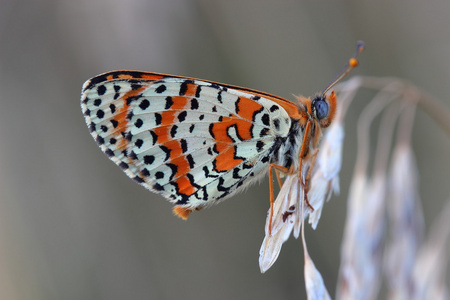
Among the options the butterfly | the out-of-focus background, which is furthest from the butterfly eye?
the out-of-focus background

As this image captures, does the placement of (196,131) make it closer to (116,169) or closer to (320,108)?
(320,108)

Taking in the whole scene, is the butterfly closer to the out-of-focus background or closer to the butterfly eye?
the butterfly eye

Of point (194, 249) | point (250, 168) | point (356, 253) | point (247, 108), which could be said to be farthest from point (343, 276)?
point (194, 249)

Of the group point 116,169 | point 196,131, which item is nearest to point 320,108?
point 196,131

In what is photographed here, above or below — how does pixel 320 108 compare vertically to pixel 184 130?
below

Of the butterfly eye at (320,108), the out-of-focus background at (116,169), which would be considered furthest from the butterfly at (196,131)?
the out-of-focus background at (116,169)

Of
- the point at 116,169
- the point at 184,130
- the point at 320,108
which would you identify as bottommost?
the point at 320,108

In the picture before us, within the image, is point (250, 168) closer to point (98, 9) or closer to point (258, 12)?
point (98, 9)

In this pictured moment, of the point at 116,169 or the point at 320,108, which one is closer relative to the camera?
the point at 320,108

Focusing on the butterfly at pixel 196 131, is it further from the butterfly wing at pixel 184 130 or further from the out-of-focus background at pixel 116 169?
the out-of-focus background at pixel 116 169
